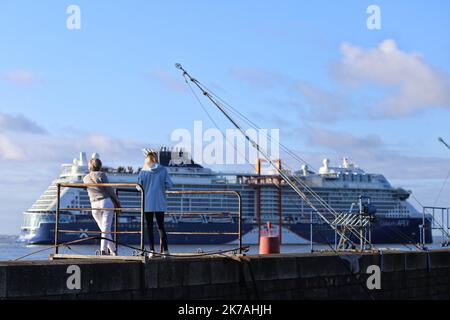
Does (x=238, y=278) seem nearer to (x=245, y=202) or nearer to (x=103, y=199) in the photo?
(x=103, y=199)

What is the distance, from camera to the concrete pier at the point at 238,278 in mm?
9984

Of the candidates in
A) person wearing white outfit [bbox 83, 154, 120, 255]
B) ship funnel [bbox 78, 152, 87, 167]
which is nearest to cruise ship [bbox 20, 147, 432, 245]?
ship funnel [bbox 78, 152, 87, 167]

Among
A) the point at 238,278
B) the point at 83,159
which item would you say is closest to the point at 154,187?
the point at 238,278

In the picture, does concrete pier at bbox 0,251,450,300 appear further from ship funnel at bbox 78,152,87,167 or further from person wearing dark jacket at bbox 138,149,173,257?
ship funnel at bbox 78,152,87,167

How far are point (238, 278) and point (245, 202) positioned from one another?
311 feet

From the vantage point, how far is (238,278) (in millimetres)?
12516

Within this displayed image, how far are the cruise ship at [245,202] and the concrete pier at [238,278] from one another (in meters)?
74.7

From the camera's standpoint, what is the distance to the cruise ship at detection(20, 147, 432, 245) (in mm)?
96250

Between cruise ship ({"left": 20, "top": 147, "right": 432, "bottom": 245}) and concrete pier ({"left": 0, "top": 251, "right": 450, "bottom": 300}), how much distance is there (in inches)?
2941

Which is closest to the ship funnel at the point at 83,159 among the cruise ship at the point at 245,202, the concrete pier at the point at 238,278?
the cruise ship at the point at 245,202

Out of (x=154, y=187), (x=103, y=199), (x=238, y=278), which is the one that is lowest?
(x=238, y=278)

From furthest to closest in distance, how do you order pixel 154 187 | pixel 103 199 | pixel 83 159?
pixel 83 159 < pixel 103 199 < pixel 154 187

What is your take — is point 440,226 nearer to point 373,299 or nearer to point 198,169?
point 373,299
